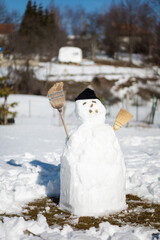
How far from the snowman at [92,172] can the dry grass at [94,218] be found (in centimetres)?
12

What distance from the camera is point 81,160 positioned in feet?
13.1

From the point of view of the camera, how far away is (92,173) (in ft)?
13.0

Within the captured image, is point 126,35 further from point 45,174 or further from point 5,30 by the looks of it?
point 45,174

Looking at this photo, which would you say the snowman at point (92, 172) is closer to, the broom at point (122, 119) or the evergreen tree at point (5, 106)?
the broom at point (122, 119)

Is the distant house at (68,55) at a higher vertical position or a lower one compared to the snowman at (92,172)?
higher

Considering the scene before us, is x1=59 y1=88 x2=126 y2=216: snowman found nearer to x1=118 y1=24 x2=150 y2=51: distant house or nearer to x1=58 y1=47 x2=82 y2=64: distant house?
x1=58 y1=47 x2=82 y2=64: distant house

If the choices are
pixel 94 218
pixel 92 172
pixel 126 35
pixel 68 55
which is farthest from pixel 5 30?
pixel 126 35

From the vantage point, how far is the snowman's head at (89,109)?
4.26 meters

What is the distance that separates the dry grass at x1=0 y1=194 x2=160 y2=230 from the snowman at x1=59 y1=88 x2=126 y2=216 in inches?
4.9

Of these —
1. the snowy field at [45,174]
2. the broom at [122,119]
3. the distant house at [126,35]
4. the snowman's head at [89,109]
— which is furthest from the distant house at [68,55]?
the snowman's head at [89,109]

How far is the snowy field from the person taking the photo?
3.45 metres

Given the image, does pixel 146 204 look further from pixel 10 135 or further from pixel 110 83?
pixel 110 83

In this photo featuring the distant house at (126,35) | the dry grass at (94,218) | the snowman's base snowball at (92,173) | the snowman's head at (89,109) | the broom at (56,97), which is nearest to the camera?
the dry grass at (94,218)

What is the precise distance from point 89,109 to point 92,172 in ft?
3.01
